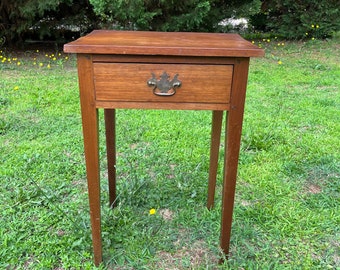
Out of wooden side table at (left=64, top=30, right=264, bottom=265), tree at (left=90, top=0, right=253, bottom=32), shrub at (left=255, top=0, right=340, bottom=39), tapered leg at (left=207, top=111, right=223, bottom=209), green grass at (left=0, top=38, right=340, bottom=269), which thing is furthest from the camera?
shrub at (left=255, top=0, right=340, bottom=39)

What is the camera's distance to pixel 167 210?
216 centimetres

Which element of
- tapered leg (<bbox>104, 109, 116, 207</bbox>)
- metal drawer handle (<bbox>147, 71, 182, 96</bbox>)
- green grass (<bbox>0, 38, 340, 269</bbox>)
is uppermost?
metal drawer handle (<bbox>147, 71, 182, 96</bbox>)

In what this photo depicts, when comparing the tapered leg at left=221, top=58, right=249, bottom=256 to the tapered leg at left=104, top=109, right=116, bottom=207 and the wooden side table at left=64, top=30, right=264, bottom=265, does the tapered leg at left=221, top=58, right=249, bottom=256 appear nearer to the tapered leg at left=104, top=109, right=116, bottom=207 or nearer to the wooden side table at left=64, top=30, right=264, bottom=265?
the wooden side table at left=64, top=30, right=264, bottom=265

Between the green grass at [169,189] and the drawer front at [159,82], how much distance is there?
0.84 m

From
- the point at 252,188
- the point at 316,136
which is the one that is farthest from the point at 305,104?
the point at 252,188

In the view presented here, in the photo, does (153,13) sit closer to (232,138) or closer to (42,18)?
(42,18)

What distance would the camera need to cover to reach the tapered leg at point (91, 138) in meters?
1.40

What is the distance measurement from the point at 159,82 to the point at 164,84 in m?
0.02

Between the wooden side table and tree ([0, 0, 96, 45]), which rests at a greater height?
the wooden side table

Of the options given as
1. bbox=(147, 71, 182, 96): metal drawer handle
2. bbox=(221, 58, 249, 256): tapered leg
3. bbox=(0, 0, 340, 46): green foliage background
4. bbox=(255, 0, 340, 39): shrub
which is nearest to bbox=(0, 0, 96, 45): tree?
bbox=(0, 0, 340, 46): green foliage background

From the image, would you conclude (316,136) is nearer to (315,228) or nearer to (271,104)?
(271,104)

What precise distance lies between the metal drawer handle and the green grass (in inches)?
34.5

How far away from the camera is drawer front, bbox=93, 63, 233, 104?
1393 millimetres

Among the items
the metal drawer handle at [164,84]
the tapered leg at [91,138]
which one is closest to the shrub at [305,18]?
the metal drawer handle at [164,84]
